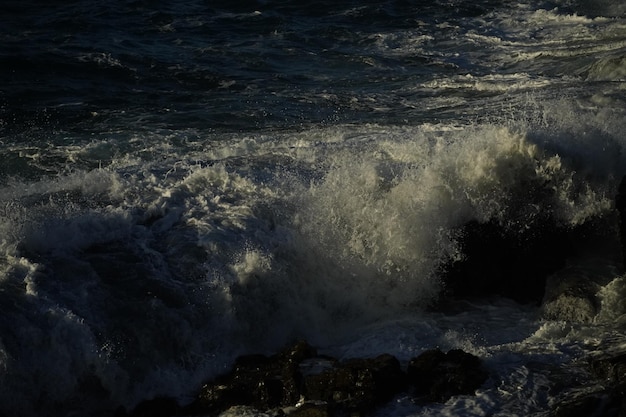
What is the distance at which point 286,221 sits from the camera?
1088 centimetres

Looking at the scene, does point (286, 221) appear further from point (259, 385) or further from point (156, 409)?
point (156, 409)

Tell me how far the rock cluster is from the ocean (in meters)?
0.15

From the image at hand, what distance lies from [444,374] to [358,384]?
71 cm

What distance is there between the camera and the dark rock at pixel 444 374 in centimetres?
779

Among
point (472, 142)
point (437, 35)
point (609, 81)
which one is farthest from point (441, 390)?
point (437, 35)

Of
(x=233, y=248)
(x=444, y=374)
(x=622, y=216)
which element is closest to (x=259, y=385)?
(x=444, y=374)

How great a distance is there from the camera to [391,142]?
1305 centimetres

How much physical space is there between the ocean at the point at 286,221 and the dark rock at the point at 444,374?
0.12 meters

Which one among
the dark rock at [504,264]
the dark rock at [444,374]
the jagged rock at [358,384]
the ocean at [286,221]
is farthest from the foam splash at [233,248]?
the jagged rock at [358,384]

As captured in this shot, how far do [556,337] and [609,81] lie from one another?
8.76 m

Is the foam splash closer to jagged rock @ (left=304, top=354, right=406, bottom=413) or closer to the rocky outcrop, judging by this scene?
jagged rock @ (left=304, top=354, right=406, bottom=413)

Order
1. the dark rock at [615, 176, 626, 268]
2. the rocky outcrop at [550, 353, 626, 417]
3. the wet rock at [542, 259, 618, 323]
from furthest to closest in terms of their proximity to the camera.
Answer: the dark rock at [615, 176, 626, 268] → the wet rock at [542, 259, 618, 323] → the rocky outcrop at [550, 353, 626, 417]

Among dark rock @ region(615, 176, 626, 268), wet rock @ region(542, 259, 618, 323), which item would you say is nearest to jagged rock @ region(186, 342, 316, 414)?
wet rock @ region(542, 259, 618, 323)

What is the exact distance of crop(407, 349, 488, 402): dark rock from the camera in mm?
7785
